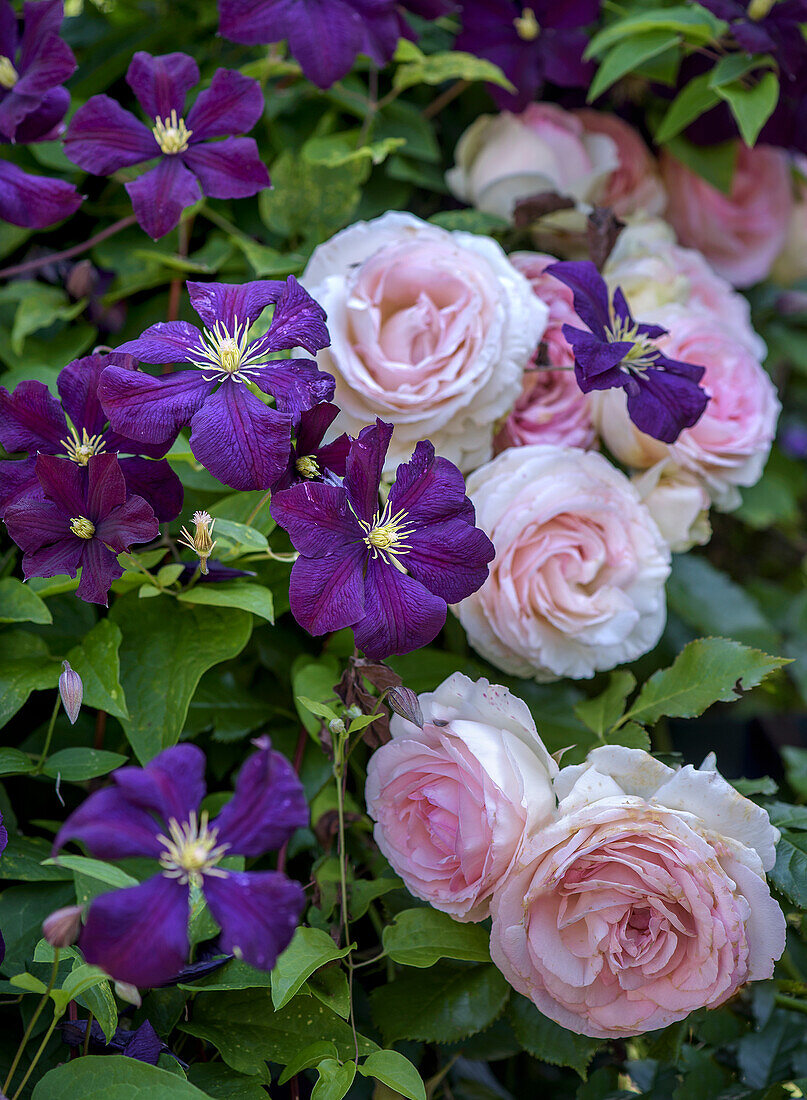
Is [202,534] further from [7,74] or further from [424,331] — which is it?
[7,74]

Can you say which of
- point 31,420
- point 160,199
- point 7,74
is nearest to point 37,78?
point 7,74

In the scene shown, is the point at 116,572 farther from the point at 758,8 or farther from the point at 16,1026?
the point at 758,8

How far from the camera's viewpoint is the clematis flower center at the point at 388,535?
0.38 m

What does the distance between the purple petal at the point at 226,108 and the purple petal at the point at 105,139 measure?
3cm

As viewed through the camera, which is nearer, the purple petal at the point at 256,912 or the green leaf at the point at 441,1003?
the purple petal at the point at 256,912

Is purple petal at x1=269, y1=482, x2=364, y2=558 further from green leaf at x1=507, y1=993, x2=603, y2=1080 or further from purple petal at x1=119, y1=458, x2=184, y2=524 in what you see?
green leaf at x1=507, y1=993, x2=603, y2=1080

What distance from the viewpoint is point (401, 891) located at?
1.51ft

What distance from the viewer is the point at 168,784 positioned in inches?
11.2

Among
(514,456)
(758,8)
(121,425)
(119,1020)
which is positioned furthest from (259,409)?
(758,8)

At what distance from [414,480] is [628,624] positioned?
17 cm

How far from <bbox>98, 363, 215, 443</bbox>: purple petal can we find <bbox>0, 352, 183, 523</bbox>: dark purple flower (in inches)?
1.4

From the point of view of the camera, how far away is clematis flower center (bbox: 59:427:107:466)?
404 mm

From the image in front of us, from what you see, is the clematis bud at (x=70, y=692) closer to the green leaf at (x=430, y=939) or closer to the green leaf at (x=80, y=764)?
the green leaf at (x=80, y=764)

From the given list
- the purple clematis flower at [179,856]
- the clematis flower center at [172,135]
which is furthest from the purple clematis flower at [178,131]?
the purple clematis flower at [179,856]
